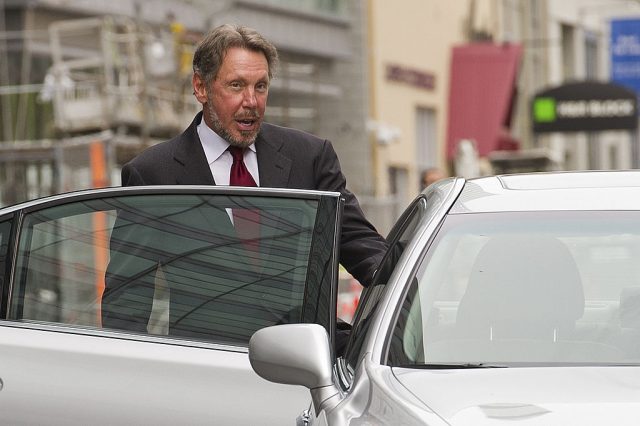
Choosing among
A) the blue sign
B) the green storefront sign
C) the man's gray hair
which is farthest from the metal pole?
the man's gray hair

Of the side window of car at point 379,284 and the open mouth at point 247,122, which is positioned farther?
the open mouth at point 247,122

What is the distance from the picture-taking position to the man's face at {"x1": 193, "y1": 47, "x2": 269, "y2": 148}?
5414mm

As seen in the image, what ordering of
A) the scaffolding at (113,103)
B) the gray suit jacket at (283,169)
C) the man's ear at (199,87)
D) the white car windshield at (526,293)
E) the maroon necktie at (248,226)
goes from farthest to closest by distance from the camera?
the scaffolding at (113,103) → the man's ear at (199,87) → the gray suit jacket at (283,169) → the maroon necktie at (248,226) → the white car windshield at (526,293)

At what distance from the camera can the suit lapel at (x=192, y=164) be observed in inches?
212

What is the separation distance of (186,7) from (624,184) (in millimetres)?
25134

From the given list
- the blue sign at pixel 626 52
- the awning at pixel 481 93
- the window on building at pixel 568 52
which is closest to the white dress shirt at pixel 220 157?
the blue sign at pixel 626 52

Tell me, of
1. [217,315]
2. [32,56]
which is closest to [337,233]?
[217,315]

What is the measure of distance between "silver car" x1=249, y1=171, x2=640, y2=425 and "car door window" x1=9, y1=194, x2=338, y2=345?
0.22 m

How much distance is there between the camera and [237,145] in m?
5.41

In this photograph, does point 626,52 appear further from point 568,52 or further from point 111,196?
point 111,196

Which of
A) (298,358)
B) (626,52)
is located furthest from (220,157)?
(626,52)

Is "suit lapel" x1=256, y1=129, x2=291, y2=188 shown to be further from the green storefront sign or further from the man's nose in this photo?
the green storefront sign

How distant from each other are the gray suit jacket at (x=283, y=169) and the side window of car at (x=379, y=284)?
0.56 feet

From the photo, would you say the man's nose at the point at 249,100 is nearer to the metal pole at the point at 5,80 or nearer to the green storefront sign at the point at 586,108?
the metal pole at the point at 5,80
